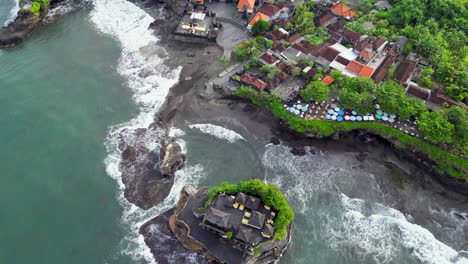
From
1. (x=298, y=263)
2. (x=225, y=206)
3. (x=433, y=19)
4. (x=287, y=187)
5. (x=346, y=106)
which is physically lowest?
(x=298, y=263)

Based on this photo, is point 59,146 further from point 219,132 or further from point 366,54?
point 366,54

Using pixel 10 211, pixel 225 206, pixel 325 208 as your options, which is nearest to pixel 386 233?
pixel 325 208

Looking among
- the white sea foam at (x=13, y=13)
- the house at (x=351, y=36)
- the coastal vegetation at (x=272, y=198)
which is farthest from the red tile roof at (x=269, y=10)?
the white sea foam at (x=13, y=13)

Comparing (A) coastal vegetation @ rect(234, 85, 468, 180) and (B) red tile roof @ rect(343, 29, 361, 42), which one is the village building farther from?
(B) red tile roof @ rect(343, 29, 361, 42)

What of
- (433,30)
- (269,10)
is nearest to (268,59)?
(269,10)

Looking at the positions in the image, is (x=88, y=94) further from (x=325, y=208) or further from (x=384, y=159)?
(x=384, y=159)

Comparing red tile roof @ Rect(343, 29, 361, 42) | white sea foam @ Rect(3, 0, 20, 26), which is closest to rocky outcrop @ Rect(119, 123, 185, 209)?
red tile roof @ Rect(343, 29, 361, 42)
